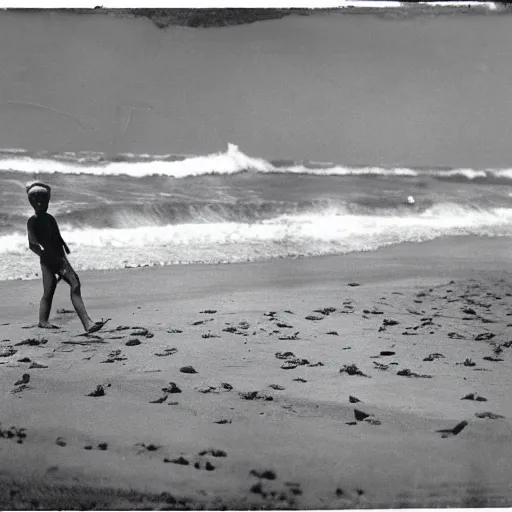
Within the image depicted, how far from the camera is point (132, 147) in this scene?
Answer: 228cm

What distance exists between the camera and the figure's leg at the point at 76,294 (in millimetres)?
2227

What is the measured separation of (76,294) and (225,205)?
0.63 m

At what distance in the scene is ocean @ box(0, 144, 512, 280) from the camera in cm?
224

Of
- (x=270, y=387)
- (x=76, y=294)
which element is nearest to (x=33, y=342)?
(x=76, y=294)

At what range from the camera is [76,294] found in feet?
7.34

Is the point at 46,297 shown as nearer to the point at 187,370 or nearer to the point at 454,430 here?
the point at 187,370

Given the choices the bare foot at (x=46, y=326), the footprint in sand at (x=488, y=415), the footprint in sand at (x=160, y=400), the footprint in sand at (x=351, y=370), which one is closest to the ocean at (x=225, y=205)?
the bare foot at (x=46, y=326)

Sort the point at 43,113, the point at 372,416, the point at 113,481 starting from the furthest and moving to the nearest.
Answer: the point at 43,113 < the point at 372,416 < the point at 113,481

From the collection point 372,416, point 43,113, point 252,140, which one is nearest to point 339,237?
point 252,140

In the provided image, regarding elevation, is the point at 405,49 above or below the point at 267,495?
above

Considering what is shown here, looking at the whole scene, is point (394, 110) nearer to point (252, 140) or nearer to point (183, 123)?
point (252, 140)

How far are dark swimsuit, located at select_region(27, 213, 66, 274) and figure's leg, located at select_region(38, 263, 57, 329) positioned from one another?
0.02 metres

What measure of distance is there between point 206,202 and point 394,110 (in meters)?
0.78

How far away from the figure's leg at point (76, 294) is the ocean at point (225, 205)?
0.16 feet
